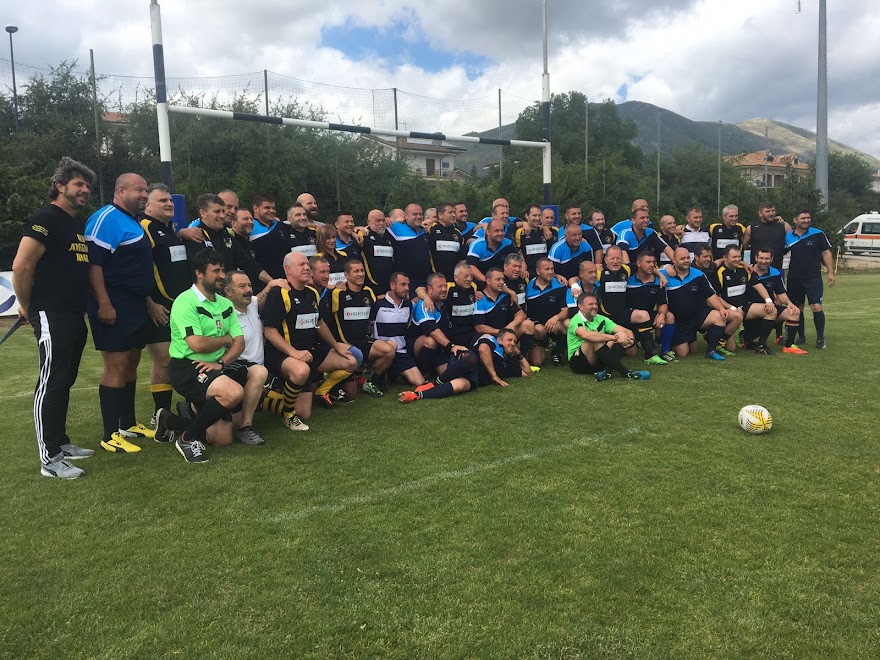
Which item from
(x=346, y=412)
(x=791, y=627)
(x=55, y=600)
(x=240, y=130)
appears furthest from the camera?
(x=240, y=130)

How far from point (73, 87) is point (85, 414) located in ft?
52.0

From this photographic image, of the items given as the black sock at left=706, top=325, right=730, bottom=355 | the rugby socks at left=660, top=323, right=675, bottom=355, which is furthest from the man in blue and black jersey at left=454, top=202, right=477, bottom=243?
the black sock at left=706, top=325, right=730, bottom=355

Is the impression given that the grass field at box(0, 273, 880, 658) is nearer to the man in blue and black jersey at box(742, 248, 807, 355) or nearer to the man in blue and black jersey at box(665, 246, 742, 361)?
the man in blue and black jersey at box(665, 246, 742, 361)

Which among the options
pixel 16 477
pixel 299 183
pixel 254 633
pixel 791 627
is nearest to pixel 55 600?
pixel 254 633

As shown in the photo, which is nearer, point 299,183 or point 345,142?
point 299,183

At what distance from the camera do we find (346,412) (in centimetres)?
506

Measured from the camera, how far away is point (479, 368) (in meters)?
5.94

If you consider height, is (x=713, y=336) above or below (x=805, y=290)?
below

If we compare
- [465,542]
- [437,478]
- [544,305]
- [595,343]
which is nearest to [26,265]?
[437,478]

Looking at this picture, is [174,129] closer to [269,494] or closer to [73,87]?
[73,87]

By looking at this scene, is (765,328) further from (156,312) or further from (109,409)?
(109,409)

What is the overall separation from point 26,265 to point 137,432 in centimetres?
151

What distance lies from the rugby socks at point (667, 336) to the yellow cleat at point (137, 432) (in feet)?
17.8

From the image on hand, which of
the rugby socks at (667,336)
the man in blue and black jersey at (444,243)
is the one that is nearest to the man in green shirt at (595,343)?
the rugby socks at (667,336)
